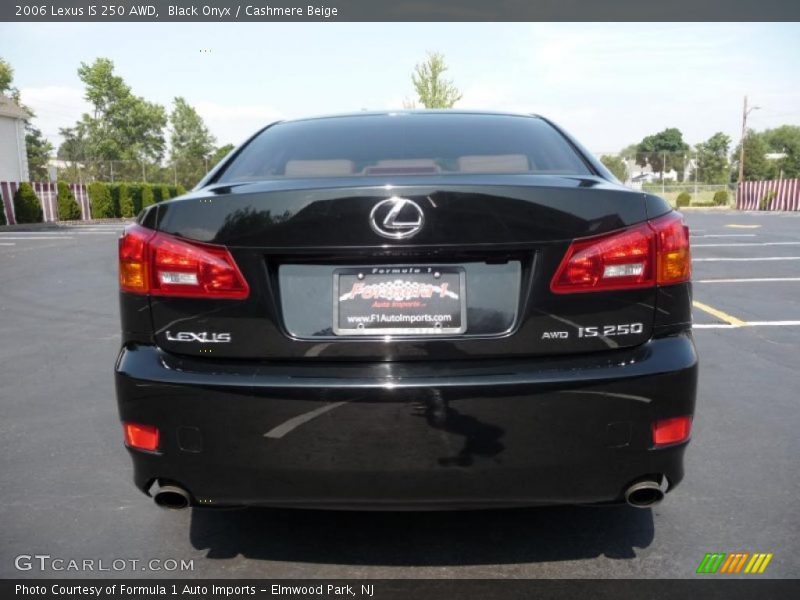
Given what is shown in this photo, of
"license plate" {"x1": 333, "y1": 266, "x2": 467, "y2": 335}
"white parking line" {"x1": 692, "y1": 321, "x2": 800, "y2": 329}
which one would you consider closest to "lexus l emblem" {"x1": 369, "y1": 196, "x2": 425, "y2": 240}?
"license plate" {"x1": 333, "y1": 266, "x2": 467, "y2": 335}

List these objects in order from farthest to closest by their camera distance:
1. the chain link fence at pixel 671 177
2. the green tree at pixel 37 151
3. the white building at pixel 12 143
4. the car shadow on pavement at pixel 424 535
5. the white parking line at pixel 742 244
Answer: the green tree at pixel 37 151
the chain link fence at pixel 671 177
the white building at pixel 12 143
the white parking line at pixel 742 244
the car shadow on pavement at pixel 424 535

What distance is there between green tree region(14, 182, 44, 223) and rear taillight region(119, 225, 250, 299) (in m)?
29.2

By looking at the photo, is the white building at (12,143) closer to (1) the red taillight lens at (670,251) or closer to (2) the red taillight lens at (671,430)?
(1) the red taillight lens at (670,251)

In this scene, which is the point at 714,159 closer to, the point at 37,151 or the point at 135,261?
the point at 37,151

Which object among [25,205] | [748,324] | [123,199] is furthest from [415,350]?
[123,199]

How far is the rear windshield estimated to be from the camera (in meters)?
2.92

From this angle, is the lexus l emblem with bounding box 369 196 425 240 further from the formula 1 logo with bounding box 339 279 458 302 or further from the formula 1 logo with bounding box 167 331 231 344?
the formula 1 logo with bounding box 167 331 231 344

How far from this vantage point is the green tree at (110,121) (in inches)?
2810

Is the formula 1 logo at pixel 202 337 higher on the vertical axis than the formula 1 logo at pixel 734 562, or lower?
higher

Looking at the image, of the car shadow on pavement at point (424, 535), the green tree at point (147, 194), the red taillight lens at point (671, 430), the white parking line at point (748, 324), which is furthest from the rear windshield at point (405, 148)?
the green tree at point (147, 194)

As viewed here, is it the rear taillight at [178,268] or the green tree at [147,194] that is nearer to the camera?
the rear taillight at [178,268]

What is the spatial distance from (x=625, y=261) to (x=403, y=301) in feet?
2.23

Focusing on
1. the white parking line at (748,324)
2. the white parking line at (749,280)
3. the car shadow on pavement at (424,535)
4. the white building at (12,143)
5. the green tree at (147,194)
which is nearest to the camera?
the car shadow on pavement at (424,535)
